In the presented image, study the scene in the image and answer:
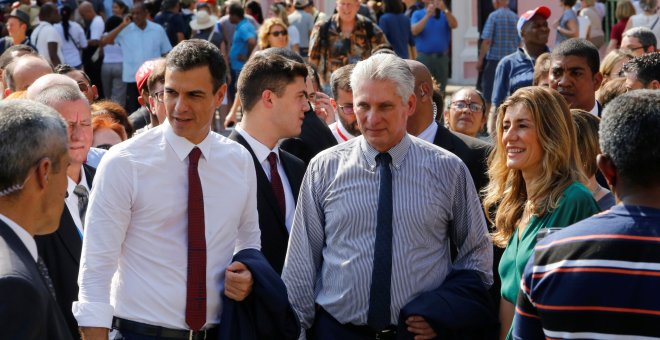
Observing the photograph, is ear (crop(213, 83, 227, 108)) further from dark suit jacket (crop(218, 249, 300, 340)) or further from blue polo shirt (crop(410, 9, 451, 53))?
blue polo shirt (crop(410, 9, 451, 53))

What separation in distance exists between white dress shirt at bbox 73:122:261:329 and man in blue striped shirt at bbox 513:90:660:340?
62.4 inches

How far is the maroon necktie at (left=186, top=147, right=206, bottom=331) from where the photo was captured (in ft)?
13.7

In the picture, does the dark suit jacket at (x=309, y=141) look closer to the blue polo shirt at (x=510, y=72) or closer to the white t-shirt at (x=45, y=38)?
the blue polo shirt at (x=510, y=72)

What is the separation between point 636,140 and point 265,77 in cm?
262

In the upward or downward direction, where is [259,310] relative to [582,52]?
downward

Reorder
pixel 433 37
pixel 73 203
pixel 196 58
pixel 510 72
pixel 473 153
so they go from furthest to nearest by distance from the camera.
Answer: pixel 433 37, pixel 510 72, pixel 473 153, pixel 73 203, pixel 196 58

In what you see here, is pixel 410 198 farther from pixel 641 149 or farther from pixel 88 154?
pixel 88 154

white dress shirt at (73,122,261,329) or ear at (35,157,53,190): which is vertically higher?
ear at (35,157,53,190)

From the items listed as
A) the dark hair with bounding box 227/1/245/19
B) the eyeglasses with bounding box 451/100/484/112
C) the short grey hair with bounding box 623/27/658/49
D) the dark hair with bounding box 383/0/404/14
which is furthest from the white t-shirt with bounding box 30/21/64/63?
the eyeglasses with bounding box 451/100/484/112

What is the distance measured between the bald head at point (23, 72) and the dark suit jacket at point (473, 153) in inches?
121

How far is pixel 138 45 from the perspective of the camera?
15.5 metres

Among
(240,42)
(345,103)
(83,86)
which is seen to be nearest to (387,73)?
(345,103)

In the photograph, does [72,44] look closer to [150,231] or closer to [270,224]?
[270,224]

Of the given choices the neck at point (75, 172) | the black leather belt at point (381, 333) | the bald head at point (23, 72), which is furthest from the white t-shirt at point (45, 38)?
the black leather belt at point (381, 333)
